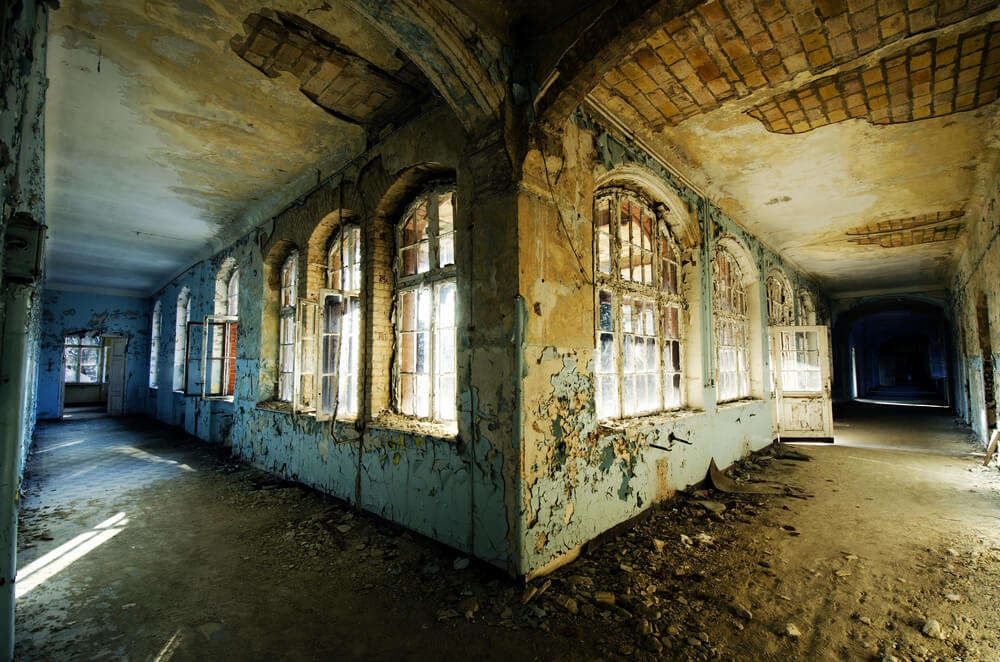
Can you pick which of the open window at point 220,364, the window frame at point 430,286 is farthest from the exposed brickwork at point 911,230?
the open window at point 220,364

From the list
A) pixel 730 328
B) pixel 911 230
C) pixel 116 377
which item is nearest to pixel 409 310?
pixel 730 328

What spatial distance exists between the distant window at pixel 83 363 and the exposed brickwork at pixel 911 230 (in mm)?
19572

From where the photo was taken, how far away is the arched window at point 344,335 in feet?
13.9

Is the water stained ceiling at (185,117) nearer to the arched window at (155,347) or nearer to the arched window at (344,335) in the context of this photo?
the arched window at (344,335)

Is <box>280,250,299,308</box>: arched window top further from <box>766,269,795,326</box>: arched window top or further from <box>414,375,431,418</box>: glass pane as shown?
<box>766,269,795,326</box>: arched window top

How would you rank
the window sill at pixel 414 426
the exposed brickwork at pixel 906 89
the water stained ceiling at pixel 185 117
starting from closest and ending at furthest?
the water stained ceiling at pixel 185 117, the exposed brickwork at pixel 906 89, the window sill at pixel 414 426

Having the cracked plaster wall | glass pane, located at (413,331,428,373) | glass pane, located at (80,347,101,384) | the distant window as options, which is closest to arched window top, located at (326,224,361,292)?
glass pane, located at (413,331,428,373)

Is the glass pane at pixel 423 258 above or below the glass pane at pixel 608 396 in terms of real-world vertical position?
above

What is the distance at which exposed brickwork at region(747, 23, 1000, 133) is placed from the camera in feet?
9.39

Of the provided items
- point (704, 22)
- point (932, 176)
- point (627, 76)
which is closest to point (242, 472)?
point (627, 76)

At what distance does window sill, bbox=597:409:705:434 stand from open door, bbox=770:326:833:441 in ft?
11.3

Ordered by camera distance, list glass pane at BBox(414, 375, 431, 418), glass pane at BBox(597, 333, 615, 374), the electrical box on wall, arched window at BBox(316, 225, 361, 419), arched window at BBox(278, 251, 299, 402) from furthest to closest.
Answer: arched window at BBox(278, 251, 299, 402) → arched window at BBox(316, 225, 361, 419) → glass pane at BBox(597, 333, 615, 374) → glass pane at BBox(414, 375, 431, 418) → the electrical box on wall

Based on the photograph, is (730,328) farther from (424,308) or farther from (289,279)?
(289,279)

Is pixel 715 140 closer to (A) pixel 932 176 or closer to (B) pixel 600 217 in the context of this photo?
(B) pixel 600 217
